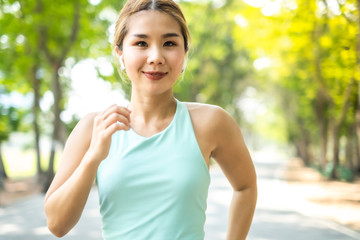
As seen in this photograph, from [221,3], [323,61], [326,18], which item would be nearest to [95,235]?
[326,18]

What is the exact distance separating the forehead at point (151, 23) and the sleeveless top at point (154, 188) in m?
0.39

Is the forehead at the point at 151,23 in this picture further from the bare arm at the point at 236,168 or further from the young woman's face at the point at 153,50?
the bare arm at the point at 236,168

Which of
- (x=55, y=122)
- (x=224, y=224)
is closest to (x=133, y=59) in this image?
(x=224, y=224)

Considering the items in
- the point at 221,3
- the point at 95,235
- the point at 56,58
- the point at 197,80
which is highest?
the point at 221,3

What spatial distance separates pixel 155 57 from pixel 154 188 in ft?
1.51

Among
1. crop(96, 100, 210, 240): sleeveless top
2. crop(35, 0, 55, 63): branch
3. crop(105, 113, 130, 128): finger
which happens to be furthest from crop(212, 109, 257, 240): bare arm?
crop(35, 0, 55, 63): branch

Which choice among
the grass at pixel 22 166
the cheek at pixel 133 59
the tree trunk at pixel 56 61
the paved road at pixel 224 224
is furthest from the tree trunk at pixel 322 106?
the grass at pixel 22 166

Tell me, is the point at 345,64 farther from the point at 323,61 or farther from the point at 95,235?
the point at 95,235

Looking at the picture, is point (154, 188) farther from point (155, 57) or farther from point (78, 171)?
point (155, 57)

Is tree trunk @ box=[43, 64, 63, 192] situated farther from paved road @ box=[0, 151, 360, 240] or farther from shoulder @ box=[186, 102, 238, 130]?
shoulder @ box=[186, 102, 238, 130]

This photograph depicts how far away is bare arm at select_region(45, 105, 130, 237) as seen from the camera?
138 centimetres

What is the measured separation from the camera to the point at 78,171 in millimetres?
1406

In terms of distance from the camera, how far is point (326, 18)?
15.2m

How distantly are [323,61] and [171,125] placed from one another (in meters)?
18.0
